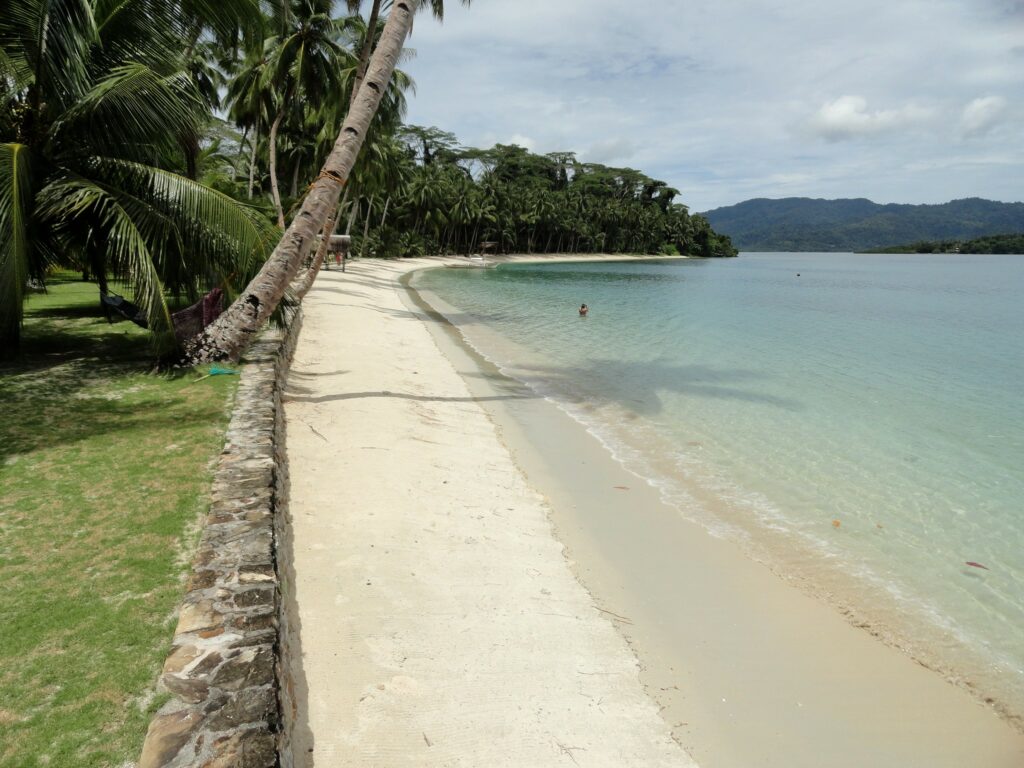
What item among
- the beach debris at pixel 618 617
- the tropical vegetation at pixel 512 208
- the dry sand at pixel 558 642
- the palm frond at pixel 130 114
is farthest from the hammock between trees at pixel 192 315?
the tropical vegetation at pixel 512 208

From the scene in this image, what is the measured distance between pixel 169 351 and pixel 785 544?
24.1ft

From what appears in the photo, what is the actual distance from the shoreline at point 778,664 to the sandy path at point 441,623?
0.68ft

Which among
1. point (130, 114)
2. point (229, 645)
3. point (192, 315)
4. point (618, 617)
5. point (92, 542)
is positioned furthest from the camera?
point (192, 315)

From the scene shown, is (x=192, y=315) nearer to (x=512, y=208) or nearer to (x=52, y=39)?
(x=52, y=39)

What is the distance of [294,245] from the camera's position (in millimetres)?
8266

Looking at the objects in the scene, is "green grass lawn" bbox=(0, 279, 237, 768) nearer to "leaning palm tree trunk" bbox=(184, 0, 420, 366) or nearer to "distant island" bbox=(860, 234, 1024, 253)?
"leaning palm tree trunk" bbox=(184, 0, 420, 366)

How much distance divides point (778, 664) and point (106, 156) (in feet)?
29.3

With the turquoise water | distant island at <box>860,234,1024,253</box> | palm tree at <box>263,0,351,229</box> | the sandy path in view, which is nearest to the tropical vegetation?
palm tree at <box>263,0,351,229</box>

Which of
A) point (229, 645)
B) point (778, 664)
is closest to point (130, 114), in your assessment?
point (229, 645)

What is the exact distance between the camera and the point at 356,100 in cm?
841

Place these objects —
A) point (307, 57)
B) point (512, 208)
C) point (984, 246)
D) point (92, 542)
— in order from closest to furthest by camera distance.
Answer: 1. point (92, 542)
2. point (307, 57)
3. point (512, 208)
4. point (984, 246)

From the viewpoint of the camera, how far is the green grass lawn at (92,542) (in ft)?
8.13

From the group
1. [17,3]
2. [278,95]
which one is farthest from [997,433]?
[278,95]

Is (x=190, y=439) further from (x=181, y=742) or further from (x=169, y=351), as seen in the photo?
→ (x=181, y=742)
